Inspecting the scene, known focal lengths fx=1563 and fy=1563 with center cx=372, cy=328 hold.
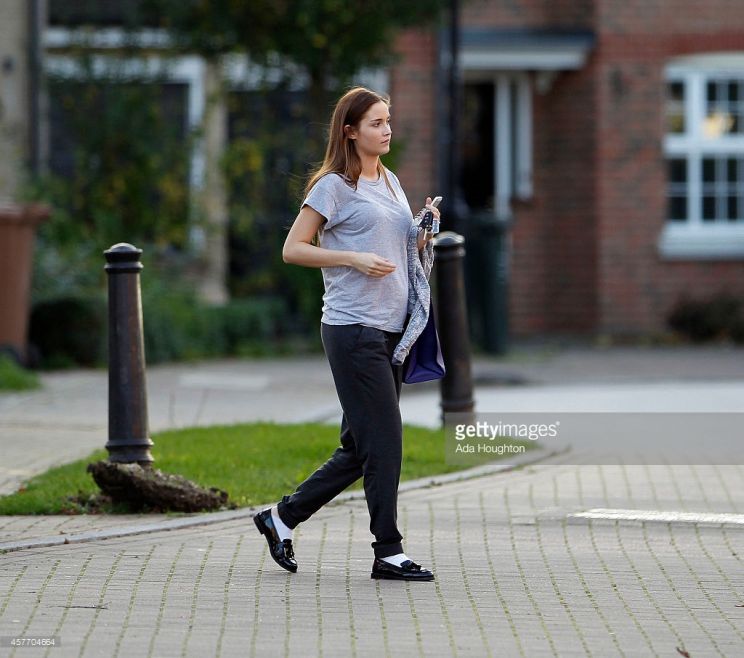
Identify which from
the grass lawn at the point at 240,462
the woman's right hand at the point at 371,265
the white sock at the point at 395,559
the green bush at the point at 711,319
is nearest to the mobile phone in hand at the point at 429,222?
the woman's right hand at the point at 371,265

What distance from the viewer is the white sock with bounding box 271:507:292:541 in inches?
234

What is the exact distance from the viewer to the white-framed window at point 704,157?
18.6 m

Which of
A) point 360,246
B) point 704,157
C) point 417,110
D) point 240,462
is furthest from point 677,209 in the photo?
point 360,246

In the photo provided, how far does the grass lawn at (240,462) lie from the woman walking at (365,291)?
5.04 ft

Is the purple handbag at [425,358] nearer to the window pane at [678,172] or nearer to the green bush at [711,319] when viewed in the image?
the green bush at [711,319]

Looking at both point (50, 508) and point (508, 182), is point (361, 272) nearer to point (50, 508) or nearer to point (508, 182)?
point (50, 508)

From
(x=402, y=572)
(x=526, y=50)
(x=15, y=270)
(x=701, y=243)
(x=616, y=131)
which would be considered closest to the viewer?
(x=402, y=572)

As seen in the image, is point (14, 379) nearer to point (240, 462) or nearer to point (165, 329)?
point (165, 329)

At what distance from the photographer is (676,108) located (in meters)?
18.8

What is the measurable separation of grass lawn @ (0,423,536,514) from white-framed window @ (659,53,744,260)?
390 inches

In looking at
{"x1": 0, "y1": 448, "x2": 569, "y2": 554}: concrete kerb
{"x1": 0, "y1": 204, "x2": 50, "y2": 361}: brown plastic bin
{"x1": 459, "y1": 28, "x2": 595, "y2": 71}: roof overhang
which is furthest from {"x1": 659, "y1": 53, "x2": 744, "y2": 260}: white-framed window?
{"x1": 0, "y1": 448, "x2": 569, "y2": 554}: concrete kerb

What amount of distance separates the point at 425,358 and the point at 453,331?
3.15m

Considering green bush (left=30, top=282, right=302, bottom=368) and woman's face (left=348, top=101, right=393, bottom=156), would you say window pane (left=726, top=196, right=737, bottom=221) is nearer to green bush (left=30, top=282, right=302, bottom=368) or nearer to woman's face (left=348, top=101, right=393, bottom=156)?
green bush (left=30, top=282, right=302, bottom=368)

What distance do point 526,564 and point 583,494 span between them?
1652 mm
